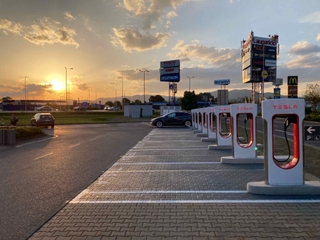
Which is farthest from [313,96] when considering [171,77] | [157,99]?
[157,99]

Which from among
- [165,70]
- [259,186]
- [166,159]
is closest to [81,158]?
[166,159]

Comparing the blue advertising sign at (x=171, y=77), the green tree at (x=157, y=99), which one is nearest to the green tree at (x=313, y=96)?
the blue advertising sign at (x=171, y=77)

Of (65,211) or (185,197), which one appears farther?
(185,197)

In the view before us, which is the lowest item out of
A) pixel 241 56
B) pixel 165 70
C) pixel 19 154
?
pixel 19 154

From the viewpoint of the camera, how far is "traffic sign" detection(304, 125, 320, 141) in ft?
20.0

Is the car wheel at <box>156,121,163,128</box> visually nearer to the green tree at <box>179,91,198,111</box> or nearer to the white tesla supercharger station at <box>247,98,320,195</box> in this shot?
the white tesla supercharger station at <box>247,98,320,195</box>

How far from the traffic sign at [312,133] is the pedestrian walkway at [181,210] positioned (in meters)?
1.24

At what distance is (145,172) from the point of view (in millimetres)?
7887

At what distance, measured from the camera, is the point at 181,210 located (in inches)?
192

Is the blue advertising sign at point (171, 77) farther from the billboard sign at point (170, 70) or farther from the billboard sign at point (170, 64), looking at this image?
the billboard sign at point (170, 64)

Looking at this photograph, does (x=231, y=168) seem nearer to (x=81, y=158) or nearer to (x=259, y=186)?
(x=259, y=186)

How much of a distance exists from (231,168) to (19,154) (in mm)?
8212

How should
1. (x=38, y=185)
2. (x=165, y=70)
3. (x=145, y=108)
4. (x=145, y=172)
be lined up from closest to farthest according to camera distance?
(x=38, y=185) → (x=145, y=172) → (x=165, y=70) → (x=145, y=108)

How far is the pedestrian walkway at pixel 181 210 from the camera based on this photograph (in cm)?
401
